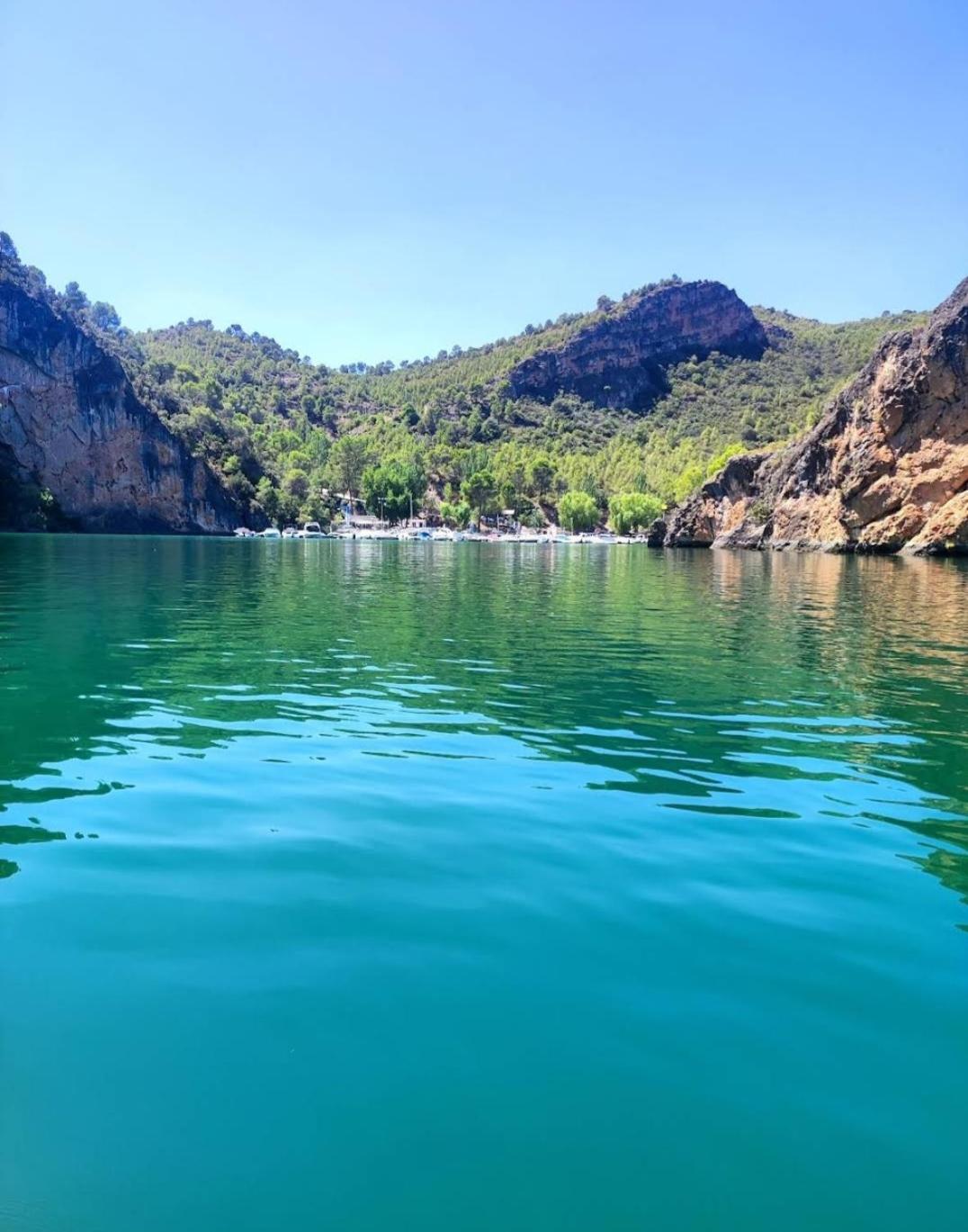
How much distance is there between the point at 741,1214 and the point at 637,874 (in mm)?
3984

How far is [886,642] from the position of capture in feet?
79.0

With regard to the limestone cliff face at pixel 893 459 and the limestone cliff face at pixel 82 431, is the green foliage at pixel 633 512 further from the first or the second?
the limestone cliff face at pixel 82 431

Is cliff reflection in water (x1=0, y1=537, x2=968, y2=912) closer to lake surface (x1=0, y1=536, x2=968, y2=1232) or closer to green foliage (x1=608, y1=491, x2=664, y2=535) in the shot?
lake surface (x1=0, y1=536, x2=968, y2=1232)

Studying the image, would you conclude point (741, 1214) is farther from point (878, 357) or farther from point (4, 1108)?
point (878, 357)

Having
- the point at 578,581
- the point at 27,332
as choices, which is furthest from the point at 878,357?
the point at 27,332

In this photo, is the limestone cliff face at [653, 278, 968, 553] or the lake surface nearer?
the lake surface

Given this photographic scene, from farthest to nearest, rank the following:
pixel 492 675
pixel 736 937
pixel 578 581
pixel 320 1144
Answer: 1. pixel 578 581
2. pixel 492 675
3. pixel 736 937
4. pixel 320 1144

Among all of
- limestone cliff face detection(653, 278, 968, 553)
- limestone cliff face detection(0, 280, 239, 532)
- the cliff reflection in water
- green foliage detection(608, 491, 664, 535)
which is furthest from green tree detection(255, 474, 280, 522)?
the cliff reflection in water

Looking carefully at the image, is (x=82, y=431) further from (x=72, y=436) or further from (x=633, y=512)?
(x=633, y=512)

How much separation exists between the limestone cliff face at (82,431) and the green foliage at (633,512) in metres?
86.6

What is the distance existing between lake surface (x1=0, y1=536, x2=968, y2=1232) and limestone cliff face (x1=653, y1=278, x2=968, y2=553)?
267ft

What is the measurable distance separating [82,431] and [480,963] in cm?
16069

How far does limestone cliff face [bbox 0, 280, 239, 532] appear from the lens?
140 metres

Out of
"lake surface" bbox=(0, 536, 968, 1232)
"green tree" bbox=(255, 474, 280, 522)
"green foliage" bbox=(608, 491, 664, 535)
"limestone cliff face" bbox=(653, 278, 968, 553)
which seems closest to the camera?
"lake surface" bbox=(0, 536, 968, 1232)
